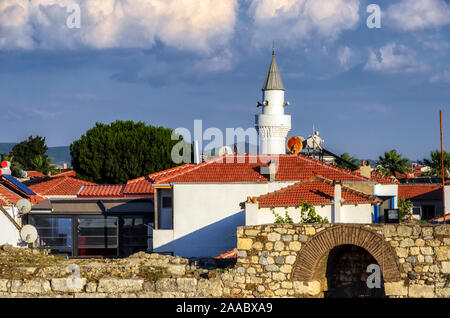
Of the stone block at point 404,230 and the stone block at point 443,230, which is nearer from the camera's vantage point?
the stone block at point 443,230

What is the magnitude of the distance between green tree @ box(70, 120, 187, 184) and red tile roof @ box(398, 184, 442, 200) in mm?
19490

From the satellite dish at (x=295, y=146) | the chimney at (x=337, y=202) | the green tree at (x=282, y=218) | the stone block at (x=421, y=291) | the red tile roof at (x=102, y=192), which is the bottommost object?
the stone block at (x=421, y=291)

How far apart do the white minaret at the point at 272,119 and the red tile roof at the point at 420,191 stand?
1126 centimetres

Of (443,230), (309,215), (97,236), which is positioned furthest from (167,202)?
(443,230)

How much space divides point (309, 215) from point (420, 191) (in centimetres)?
3986

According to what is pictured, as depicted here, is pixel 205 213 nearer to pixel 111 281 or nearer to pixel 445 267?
pixel 111 281

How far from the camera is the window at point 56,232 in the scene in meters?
33.4

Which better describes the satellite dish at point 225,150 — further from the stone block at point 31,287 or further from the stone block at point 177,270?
the stone block at point 31,287

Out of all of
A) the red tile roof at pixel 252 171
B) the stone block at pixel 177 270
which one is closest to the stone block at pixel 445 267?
the stone block at pixel 177 270

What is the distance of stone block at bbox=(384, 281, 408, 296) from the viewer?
16.8 meters

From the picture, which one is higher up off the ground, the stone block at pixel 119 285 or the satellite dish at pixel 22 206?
the satellite dish at pixel 22 206

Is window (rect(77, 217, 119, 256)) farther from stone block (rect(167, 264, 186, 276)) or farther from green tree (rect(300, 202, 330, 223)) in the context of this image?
stone block (rect(167, 264, 186, 276))

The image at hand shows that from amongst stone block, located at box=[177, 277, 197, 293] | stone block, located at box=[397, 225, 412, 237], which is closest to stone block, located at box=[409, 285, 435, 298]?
stone block, located at box=[397, 225, 412, 237]
